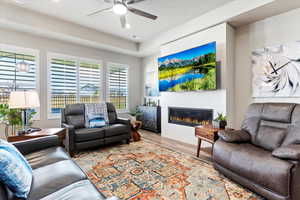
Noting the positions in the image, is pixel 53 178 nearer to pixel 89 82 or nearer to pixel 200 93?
pixel 200 93

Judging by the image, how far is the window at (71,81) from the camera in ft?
13.4

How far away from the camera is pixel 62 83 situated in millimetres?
4227

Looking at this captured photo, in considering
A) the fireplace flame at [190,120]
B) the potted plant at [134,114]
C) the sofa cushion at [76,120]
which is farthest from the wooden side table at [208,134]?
the potted plant at [134,114]

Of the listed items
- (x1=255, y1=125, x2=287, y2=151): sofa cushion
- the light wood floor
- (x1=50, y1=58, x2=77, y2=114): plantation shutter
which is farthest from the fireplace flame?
(x1=50, y1=58, x2=77, y2=114): plantation shutter

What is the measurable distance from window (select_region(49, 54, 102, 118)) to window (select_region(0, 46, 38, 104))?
0.38 m

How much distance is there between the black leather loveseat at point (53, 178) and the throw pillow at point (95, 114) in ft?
5.04

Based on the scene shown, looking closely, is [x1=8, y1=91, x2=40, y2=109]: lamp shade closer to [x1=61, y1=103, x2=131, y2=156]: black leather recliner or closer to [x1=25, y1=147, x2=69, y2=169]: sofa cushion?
[x1=61, y1=103, x2=131, y2=156]: black leather recliner

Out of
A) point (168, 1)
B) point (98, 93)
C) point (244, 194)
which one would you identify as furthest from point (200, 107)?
point (98, 93)

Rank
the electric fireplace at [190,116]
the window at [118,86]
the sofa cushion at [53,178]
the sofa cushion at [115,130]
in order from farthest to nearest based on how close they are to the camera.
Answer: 1. the window at [118,86]
2. the electric fireplace at [190,116]
3. the sofa cushion at [115,130]
4. the sofa cushion at [53,178]

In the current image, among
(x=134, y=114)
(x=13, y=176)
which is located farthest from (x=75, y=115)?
(x=13, y=176)

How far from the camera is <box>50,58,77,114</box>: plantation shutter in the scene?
4082 millimetres

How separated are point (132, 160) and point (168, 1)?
310 centimetres

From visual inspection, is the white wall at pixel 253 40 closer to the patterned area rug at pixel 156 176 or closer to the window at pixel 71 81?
the patterned area rug at pixel 156 176

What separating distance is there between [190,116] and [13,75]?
439cm
